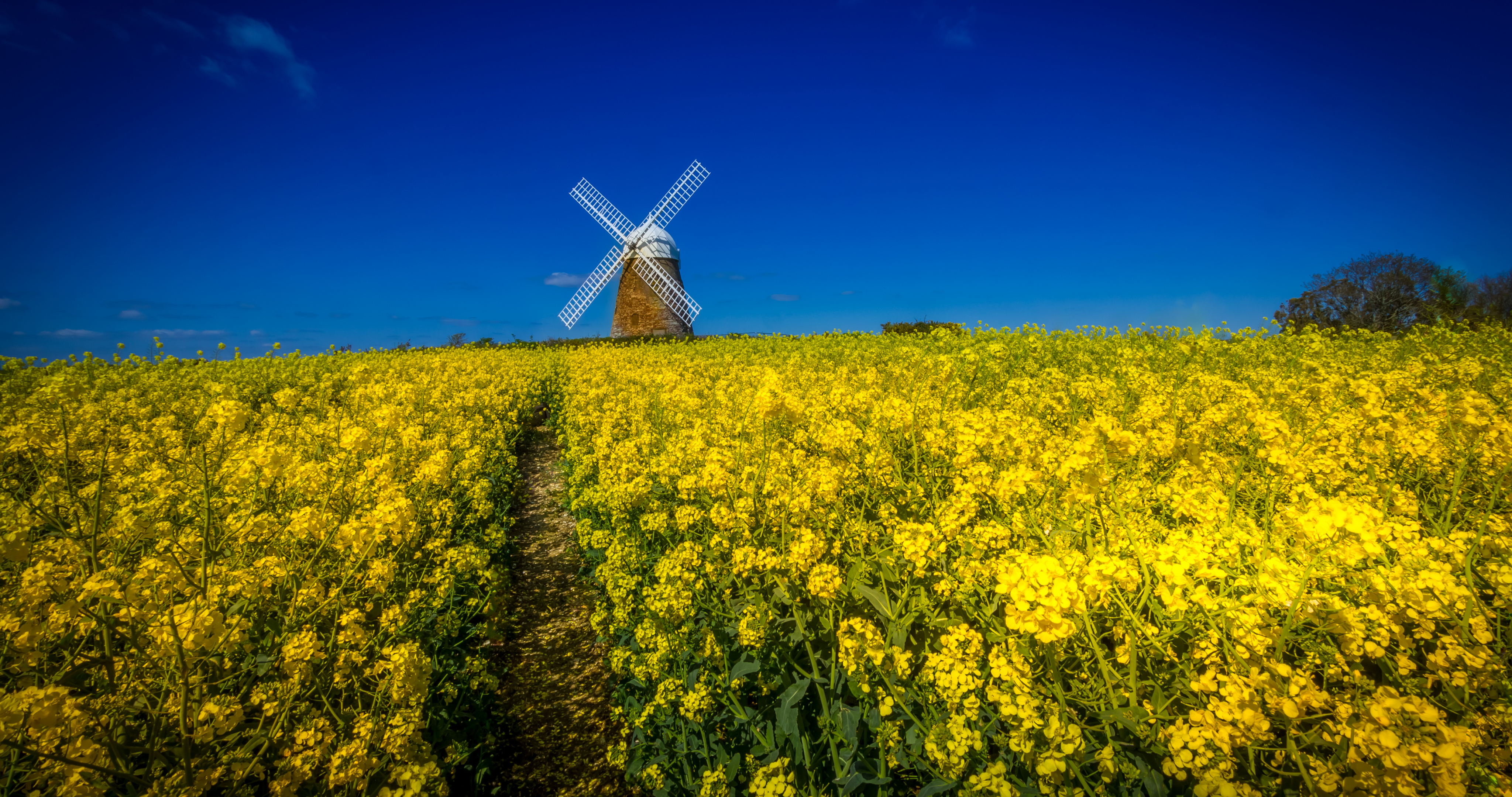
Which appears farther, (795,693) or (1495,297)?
(1495,297)

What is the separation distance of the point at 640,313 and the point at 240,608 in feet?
105

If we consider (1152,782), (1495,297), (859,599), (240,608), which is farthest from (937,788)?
(1495,297)

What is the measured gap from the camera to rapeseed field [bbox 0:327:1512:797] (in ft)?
5.78

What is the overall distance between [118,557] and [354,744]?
6.18 feet

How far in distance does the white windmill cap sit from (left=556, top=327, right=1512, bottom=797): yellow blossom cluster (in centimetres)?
3133

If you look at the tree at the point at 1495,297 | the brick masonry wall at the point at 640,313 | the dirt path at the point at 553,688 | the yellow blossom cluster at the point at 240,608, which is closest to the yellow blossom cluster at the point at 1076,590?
the dirt path at the point at 553,688

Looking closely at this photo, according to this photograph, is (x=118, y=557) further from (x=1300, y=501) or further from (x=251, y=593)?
(x=1300, y=501)

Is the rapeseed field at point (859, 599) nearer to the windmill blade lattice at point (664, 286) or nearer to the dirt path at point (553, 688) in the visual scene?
the dirt path at point (553, 688)

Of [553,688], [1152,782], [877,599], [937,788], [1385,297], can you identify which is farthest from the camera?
[1385,297]

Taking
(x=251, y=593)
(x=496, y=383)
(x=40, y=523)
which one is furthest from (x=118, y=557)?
(x=496, y=383)

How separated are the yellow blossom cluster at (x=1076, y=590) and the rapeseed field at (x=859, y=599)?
22mm

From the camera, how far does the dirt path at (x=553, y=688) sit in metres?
3.53

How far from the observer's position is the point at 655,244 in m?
35.0

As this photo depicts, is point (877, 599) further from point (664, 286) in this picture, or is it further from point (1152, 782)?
point (664, 286)
